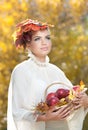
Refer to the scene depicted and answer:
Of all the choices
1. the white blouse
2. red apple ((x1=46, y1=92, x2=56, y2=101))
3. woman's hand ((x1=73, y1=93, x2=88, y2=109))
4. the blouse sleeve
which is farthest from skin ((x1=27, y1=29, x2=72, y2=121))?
woman's hand ((x1=73, y1=93, x2=88, y2=109))

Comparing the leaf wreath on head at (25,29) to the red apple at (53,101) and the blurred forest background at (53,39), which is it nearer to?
the red apple at (53,101)

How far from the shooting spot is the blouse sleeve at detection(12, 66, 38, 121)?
4.14 m

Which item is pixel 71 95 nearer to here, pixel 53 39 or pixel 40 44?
pixel 40 44

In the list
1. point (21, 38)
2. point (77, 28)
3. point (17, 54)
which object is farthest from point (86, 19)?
point (21, 38)

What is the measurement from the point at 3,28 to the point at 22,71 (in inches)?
178

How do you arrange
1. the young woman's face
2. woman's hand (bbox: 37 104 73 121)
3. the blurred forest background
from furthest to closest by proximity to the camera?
the blurred forest background
the young woman's face
woman's hand (bbox: 37 104 73 121)

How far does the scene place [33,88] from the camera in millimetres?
4211

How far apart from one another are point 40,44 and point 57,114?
570 millimetres

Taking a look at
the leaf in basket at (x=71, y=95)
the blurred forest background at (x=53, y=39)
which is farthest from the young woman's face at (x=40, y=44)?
the blurred forest background at (x=53, y=39)

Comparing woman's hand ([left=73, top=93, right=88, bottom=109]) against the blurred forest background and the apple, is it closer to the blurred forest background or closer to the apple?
the apple

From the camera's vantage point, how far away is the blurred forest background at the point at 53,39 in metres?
8.64

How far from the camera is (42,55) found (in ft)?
14.2

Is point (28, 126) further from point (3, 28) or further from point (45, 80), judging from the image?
point (3, 28)

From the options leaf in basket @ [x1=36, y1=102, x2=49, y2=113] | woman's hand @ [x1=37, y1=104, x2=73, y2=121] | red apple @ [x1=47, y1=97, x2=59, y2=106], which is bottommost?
woman's hand @ [x1=37, y1=104, x2=73, y2=121]
